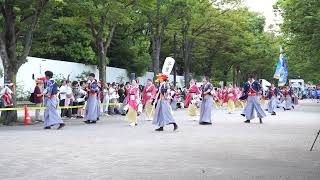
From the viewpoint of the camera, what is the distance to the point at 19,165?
9789 millimetres

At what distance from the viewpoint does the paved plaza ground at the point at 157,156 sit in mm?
8823

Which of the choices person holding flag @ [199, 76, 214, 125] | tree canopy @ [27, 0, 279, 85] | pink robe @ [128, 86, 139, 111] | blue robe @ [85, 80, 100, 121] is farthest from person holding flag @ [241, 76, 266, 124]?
tree canopy @ [27, 0, 279, 85]

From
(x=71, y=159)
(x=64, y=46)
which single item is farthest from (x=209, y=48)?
(x=71, y=159)

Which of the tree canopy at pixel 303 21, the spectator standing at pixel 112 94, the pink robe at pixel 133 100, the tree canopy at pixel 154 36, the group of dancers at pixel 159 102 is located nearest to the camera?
the group of dancers at pixel 159 102

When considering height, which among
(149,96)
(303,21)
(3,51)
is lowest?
(149,96)

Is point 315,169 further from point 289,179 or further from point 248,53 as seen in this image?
point 248,53

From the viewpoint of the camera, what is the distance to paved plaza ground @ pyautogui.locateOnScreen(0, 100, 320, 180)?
882 centimetres

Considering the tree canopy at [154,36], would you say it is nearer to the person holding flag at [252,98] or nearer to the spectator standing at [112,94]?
the spectator standing at [112,94]

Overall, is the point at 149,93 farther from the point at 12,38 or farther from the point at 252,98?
the point at 12,38

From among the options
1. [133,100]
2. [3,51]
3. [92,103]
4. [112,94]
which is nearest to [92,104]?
[92,103]

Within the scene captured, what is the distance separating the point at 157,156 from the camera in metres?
11.1

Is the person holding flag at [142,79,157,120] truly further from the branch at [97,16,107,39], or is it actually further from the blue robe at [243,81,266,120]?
A: the branch at [97,16,107,39]

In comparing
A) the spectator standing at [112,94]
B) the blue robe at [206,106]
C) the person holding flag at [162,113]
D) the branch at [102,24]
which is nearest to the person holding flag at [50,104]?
the person holding flag at [162,113]

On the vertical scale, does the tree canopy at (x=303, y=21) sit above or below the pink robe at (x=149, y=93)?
above
